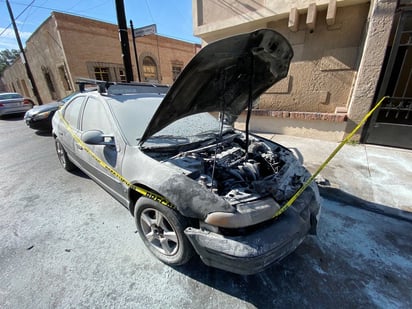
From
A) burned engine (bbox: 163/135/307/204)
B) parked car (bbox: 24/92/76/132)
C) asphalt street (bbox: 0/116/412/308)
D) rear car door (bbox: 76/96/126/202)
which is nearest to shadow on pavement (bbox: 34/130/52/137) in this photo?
parked car (bbox: 24/92/76/132)

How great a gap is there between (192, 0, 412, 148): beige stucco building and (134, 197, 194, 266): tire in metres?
5.08

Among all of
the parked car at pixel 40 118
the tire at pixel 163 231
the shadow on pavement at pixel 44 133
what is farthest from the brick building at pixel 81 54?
the tire at pixel 163 231

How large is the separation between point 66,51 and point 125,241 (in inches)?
559

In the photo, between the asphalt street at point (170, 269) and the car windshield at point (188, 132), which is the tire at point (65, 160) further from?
the car windshield at point (188, 132)

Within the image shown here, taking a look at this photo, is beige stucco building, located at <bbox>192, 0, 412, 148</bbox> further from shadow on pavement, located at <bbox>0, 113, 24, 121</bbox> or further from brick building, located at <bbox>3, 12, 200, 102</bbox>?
shadow on pavement, located at <bbox>0, 113, 24, 121</bbox>

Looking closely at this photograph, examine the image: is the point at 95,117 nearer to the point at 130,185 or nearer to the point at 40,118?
the point at 130,185

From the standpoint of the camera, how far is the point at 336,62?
194 inches

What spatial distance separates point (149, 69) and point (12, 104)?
31.0ft

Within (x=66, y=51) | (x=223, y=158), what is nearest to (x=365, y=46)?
(x=223, y=158)

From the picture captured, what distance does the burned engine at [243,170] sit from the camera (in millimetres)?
1670

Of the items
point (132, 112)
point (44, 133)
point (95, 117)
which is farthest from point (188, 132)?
point (44, 133)

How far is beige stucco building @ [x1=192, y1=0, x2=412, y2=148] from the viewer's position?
13.9 feet

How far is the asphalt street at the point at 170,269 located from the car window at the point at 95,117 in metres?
1.19

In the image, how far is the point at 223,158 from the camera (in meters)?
2.16
